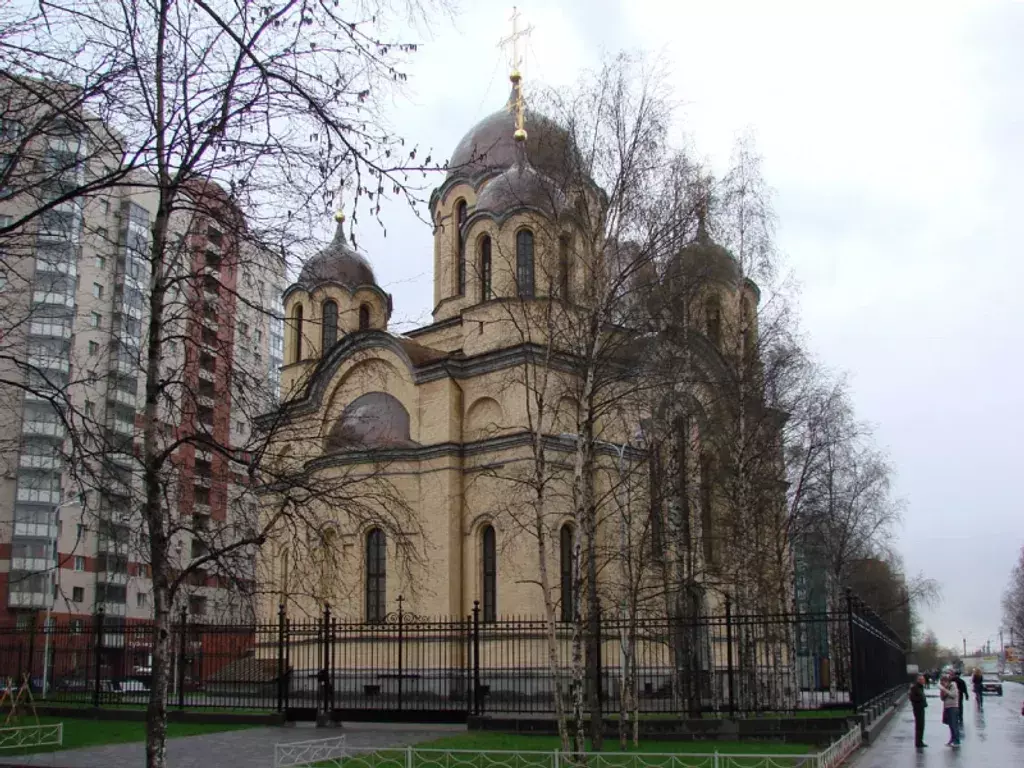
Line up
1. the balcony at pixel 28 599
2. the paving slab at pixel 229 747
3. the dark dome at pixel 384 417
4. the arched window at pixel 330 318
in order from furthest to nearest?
the balcony at pixel 28 599 → the arched window at pixel 330 318 → the dark dome at pixel 384 417 → the paving slab at pixel 229 747

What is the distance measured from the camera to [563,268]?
14.8 meters

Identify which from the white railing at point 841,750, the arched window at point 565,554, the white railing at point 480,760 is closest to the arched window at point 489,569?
the arched window at point 565,554

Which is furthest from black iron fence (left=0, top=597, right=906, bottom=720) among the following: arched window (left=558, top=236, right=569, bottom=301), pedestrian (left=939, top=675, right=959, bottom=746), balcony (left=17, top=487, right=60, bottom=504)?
balcony (left=17, top=487, right=60, bottom=504)

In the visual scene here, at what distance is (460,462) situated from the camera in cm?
2667

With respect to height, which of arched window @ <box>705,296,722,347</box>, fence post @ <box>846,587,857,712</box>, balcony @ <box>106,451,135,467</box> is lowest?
fence post @ <box>846,587,857,712</box>

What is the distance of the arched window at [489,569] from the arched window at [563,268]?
1207 centimetres

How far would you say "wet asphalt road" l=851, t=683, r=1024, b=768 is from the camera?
14453 mm

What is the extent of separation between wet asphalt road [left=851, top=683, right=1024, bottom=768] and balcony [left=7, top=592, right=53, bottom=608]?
31.4 metres

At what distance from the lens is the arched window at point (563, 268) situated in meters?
14.6

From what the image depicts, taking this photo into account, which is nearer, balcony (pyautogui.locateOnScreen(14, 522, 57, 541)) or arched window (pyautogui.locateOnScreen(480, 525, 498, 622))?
arched window (pyautogui.locateOnScreen(480, 525, 498, 622))

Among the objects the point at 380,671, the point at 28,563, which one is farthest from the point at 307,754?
the point at 28,563

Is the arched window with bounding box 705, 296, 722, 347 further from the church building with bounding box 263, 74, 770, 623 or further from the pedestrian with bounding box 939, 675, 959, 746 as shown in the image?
the pedestrian with bounding box 939, 675, 959, 746

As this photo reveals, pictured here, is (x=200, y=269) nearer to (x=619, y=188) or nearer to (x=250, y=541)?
(x=250, y=541)

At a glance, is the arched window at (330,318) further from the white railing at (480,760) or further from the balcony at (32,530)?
the white railing at (480,760)
